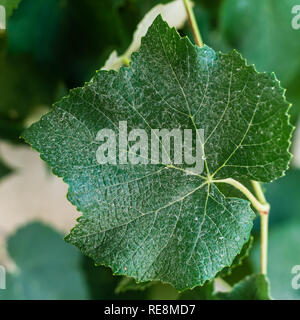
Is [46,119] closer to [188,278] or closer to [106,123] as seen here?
[106,123]

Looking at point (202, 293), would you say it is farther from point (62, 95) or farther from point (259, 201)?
point (62, 95)

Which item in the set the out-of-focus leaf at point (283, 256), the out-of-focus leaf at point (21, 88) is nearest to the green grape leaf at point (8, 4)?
the out-of-focus leaf at point (21, 88)

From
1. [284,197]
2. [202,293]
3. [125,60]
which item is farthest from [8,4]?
[284,197]

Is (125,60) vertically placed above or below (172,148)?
above

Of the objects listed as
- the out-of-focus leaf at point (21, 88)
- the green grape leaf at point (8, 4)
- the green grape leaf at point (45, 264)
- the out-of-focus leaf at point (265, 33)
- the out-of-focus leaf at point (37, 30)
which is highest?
the out-of-focus leaf at point (265, 33)

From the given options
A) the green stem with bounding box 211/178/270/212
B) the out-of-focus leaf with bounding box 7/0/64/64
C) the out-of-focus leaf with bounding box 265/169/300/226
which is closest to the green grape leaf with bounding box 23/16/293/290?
the green stem with bounding box 211/178/270/212

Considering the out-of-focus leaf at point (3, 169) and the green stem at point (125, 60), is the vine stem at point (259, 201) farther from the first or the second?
the out-of-focus leaf at point (3, 169)
